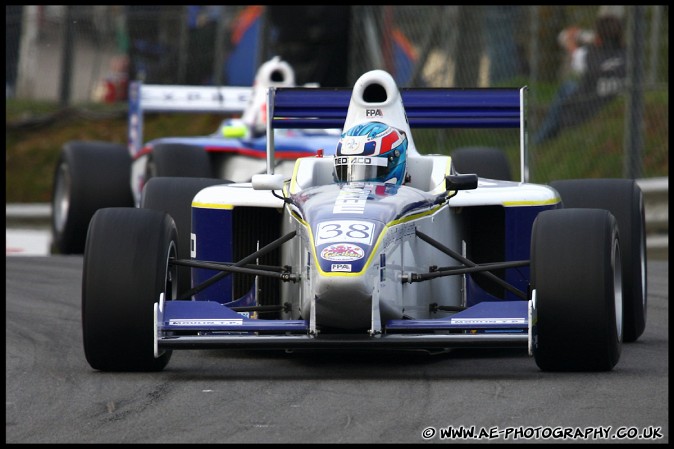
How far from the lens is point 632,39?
15.5 metres

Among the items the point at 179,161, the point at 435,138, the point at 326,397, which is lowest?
the point at 326,397

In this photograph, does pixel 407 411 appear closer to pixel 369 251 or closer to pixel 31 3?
pixel 369 251

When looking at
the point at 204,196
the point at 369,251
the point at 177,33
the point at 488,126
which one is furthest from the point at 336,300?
the point at 177,33

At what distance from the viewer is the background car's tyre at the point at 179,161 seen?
47.1 feet

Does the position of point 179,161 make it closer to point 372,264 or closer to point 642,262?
point 642,262

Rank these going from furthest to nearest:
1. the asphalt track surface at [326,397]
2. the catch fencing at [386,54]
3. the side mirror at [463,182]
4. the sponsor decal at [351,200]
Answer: the catch fencing at [386,54] → the side mirror at [463,182] → the sponsor decal at [351,200] → the asphalt track surface at [326,397]

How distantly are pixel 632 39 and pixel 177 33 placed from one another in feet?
33.0

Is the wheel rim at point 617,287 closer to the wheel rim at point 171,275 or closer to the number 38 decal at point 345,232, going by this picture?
the number 38 decal at point 345,232

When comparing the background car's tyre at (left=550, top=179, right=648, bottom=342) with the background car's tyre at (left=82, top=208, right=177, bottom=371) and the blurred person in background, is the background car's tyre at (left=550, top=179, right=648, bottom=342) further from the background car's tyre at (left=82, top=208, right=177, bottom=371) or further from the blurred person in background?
the blurred person in background

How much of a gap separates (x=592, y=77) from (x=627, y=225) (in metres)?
7.58

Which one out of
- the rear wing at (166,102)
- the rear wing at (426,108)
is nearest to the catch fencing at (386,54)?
the rear wing at (166,102)

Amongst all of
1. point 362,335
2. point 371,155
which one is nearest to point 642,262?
point 371,155

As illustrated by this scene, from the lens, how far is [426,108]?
10.1m

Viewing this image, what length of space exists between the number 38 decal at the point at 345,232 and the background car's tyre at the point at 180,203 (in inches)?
82.7
